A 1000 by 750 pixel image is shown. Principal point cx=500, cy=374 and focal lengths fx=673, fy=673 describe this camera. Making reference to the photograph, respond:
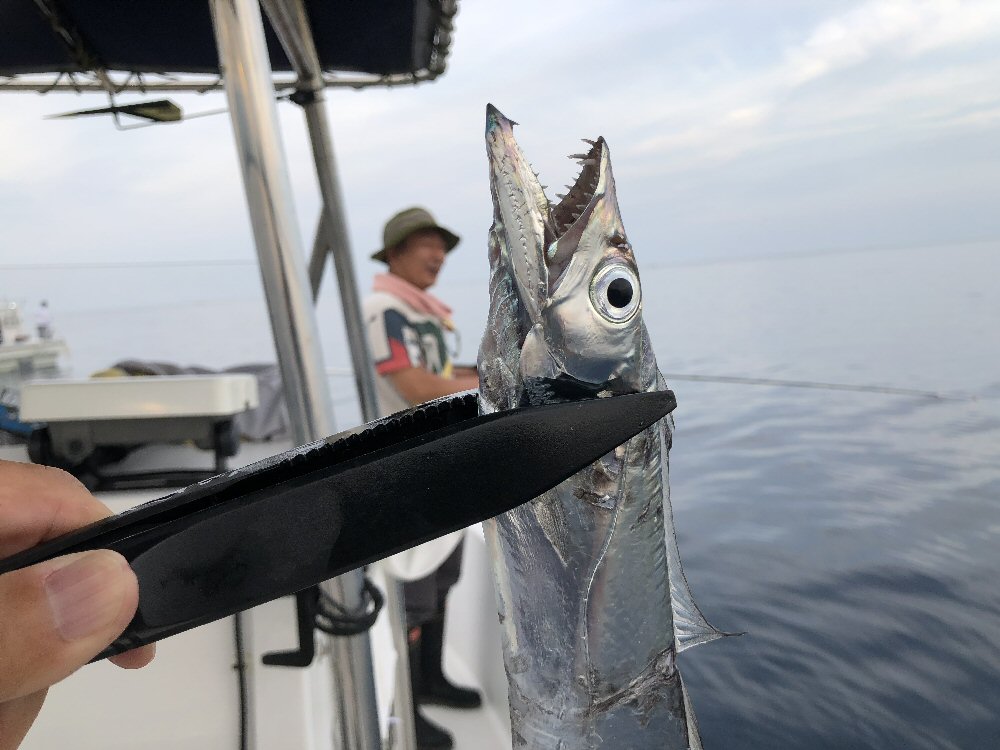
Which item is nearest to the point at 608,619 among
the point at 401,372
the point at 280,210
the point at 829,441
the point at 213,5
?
the point at 280,210

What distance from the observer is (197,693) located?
164 centimetres

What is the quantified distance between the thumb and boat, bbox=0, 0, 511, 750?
647mm

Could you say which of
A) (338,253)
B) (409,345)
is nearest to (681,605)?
(338,253)

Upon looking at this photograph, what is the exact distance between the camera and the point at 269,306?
1.15 m

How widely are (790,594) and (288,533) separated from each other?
409 cm

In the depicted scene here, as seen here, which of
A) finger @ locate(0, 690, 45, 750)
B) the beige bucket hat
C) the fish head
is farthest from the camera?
the beige bucket hat

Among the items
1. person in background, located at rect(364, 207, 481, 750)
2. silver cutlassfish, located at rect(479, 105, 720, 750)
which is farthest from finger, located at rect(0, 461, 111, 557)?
person in background, located at rect(364, 207, 481, 750)

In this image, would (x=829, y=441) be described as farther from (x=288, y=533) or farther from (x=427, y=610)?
(x=288, y=533)

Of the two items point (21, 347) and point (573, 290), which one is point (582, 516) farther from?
point (21, 347)

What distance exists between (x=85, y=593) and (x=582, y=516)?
0.43 m

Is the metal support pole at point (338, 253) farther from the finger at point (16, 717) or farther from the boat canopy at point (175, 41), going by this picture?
the finger at point (16, 717)

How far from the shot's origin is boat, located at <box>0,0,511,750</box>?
1.11 m

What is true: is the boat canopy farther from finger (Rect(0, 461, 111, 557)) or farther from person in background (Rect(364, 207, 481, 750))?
finger (Rect(0, 461, 111, 557))

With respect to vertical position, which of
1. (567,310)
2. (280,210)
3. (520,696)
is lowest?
(520,696)
